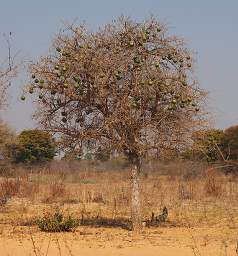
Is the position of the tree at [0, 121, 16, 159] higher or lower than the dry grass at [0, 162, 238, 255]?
higher

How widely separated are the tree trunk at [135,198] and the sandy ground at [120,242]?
0.28 metres

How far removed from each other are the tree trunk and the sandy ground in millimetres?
278

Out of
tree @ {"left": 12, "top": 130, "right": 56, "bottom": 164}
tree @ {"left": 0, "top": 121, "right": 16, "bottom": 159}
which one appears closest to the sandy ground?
tree @ {"left": 0, "top": 121, "right": 16, "bottom": 159}

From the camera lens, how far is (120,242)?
1281cm

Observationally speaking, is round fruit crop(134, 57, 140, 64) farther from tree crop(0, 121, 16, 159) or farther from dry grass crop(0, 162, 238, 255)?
tree crop(0, 121, 16, 159)

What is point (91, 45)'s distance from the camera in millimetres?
13883

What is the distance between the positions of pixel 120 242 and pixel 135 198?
6.68 ft

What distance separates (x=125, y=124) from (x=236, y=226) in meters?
5.15

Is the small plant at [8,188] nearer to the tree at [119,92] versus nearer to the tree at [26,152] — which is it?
the tree at [119,92]

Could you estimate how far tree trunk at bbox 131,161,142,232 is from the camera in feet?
48.1

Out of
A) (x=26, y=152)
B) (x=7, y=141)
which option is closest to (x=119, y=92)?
(x=7, y=141)

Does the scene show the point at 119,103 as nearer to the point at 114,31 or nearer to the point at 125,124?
the point at 125,124

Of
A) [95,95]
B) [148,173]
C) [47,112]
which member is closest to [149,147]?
[95,95]

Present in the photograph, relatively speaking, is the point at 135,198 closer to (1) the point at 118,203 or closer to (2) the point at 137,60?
(2) the point at 137,60
